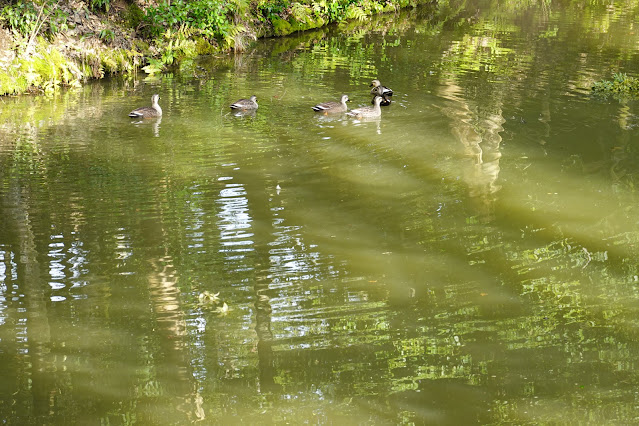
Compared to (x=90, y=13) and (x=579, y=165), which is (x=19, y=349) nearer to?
(x=579, y=165)

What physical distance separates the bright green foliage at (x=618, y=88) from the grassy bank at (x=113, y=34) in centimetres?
1084

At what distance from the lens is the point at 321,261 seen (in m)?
8.27

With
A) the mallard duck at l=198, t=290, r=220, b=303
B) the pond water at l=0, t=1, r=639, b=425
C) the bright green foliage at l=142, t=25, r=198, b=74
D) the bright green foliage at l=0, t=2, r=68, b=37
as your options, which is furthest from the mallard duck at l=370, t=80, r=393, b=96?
the mallard duck at l=198, t=290, r=220, b=303

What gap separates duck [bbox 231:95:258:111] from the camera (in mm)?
15008

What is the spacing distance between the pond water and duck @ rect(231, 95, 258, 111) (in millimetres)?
234

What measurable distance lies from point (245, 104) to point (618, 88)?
7.93 meters

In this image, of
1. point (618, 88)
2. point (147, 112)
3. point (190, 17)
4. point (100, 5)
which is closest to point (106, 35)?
point (100, 5)

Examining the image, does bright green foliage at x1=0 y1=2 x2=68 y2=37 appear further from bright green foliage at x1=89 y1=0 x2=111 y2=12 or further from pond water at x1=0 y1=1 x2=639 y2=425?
pond water at x1=0 y1=1 x2=639 y2=425

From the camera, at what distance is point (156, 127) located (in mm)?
14055

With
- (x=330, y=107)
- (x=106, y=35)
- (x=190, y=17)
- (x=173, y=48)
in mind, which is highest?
(x=190, y=17)

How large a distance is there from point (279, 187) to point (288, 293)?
3.38 metres

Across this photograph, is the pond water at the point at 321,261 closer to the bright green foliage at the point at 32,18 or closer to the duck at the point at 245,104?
the duck at the point at 245,104

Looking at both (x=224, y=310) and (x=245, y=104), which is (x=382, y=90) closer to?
(x=245, y=104)

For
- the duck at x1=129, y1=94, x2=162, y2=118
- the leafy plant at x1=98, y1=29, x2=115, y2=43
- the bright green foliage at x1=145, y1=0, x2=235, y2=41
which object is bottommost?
the duck at x1=129, y1=94, x2=162, y2=118
